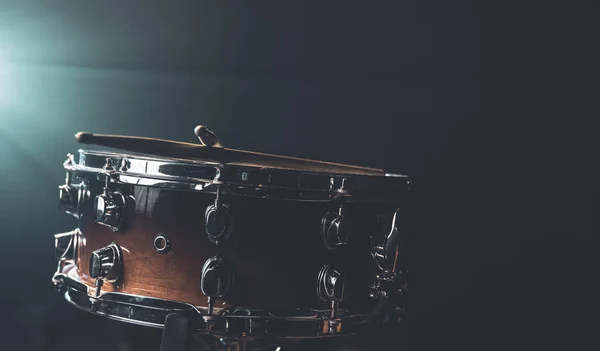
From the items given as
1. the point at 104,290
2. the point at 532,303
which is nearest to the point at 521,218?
the point at 532,303

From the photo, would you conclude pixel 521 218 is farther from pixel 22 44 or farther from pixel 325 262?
pixel 22 44

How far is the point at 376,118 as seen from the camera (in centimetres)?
225

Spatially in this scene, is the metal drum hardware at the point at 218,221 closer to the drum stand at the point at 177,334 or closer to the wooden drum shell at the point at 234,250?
the wooden drum shell at the point at 234,250

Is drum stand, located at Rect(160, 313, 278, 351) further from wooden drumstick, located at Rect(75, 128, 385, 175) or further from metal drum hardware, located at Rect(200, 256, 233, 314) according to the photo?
wooden drumstick, located at Rect(75, 128, 385, 175)

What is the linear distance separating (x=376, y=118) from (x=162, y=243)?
1170mm

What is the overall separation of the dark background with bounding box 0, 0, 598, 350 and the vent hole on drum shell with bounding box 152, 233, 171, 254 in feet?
3.04

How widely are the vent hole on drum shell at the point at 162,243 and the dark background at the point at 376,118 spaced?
93 cm

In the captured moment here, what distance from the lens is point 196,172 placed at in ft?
4.30

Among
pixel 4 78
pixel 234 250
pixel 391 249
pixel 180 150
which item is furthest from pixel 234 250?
pixel 4 78

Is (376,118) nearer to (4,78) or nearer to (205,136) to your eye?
(205,136)

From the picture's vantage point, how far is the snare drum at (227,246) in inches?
51.7

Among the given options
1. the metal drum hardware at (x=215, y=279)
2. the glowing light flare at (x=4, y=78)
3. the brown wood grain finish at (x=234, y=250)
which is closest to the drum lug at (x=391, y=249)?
the brown wood grain finish at (x=234, y=250)

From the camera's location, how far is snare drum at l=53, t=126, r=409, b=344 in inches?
51.7

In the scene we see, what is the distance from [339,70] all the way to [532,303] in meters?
1.16
